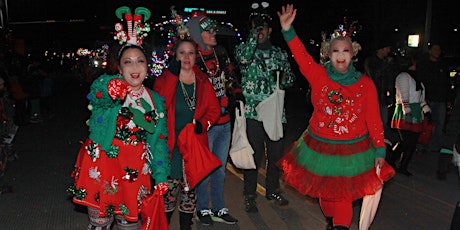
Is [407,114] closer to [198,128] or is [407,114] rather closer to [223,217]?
[223,217]

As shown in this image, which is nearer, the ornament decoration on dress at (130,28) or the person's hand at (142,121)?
the person's hand at (142,121)

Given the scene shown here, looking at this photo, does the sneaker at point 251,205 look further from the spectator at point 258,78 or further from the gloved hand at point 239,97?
the gloved hand at point 239,97

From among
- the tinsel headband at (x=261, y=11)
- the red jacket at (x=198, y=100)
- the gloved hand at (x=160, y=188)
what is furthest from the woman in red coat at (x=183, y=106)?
the tinsel headband at (x=261, y=11)

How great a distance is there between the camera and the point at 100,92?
4.07 meters

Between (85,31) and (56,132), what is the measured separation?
72.9 meters

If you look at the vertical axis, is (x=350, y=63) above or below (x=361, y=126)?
above

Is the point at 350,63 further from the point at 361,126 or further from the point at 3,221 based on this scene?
the point at 3,221

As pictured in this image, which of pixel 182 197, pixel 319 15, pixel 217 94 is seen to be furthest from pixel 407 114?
pixel 319 15

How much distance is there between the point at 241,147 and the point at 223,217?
2.67 ft

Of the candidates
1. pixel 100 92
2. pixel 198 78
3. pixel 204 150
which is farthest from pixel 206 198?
pixel 100 92

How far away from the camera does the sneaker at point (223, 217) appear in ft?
19.5

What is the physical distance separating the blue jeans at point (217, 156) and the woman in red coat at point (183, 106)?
47cm

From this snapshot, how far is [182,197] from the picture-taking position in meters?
5.20

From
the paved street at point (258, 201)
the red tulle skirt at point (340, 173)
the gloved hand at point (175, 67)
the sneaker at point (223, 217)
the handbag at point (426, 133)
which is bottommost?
the paved street at point (258, 201)
